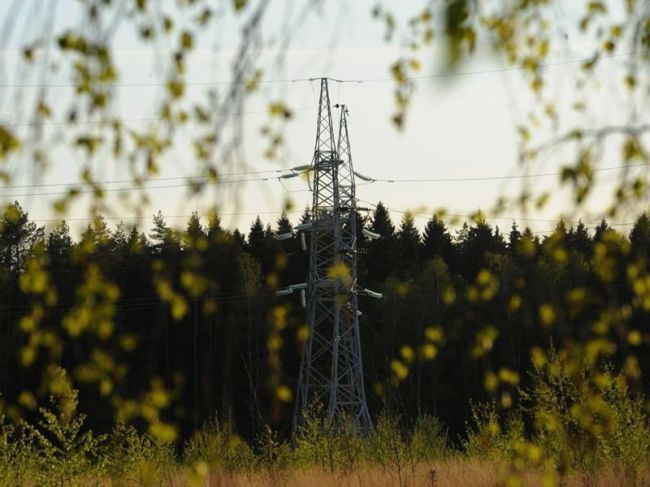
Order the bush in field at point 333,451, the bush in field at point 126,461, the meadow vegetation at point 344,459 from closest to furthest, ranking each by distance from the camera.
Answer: the bush in field at point 126,461, the meadow vegetation at point 344,459, the bush in field at point 333,451

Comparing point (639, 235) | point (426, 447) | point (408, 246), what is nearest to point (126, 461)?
point (426, 447)

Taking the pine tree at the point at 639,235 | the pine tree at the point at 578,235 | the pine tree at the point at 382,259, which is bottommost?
the pine tree at the point at 639,235

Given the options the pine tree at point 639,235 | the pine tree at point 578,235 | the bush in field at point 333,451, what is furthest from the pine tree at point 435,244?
the pine tree at point 639,235

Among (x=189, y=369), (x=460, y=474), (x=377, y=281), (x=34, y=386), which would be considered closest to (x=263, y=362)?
(x=189, y=369)

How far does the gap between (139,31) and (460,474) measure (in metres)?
9.57

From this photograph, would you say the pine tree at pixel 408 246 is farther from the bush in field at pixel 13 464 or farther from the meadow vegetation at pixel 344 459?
the bush in field at pixel 13 464

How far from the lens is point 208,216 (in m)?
3.47

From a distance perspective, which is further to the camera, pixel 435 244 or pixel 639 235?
pixel 435 244

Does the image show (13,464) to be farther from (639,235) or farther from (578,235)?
(639,235)

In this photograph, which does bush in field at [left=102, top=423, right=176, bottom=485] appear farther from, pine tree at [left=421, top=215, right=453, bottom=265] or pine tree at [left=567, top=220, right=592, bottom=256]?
pine tree at [left=421, top=215, right=453, bottom=265]

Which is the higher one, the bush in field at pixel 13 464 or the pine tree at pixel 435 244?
the pine tree at pixel 435 244

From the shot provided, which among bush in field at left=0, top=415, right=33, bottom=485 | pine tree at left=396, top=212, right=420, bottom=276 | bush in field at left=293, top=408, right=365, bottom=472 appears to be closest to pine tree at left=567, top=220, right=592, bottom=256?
bush in field at left=0, top=415, right=33, bottom=485

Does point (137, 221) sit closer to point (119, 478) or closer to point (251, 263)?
point (119, 478)

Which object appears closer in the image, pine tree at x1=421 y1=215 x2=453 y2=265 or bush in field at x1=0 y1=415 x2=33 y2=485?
bush in field at x1=0 y1=415 x2=33 y2=485
